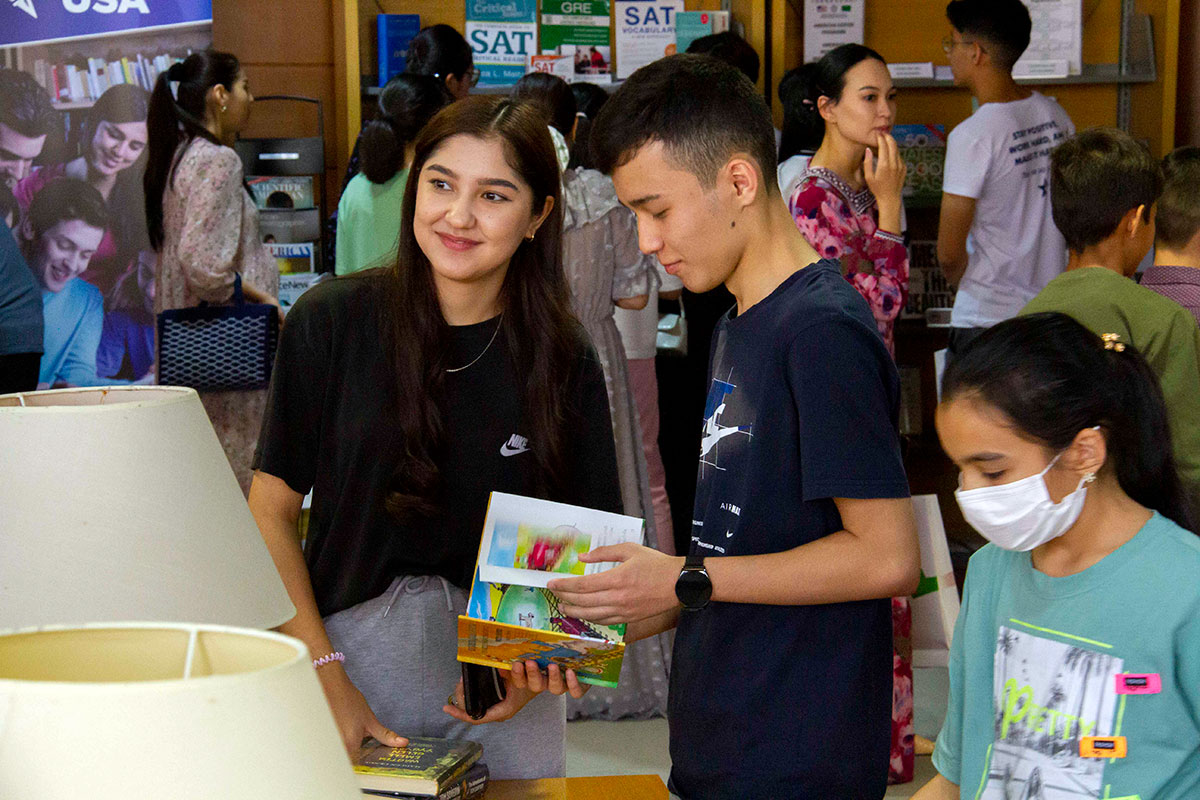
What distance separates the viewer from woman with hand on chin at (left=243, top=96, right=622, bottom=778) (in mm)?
1617

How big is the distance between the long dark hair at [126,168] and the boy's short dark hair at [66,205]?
41 millimetres

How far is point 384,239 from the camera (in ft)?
11.5

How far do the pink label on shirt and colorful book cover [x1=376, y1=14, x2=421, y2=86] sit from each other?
3738 mm

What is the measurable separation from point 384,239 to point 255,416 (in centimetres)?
63

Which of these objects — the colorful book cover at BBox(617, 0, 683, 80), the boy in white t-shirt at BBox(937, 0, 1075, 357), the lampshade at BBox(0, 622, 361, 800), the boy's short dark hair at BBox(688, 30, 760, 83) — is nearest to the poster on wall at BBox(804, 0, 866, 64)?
the colorful book cover at BBox(617, 0, 683, 80)

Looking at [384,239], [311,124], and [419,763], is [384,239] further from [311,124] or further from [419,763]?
[419,763]

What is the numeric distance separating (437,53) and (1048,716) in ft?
9.67

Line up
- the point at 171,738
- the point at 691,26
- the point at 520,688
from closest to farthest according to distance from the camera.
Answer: the point at 171,738, the point at 520,688, the point at 691,26

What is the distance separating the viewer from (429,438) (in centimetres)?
163

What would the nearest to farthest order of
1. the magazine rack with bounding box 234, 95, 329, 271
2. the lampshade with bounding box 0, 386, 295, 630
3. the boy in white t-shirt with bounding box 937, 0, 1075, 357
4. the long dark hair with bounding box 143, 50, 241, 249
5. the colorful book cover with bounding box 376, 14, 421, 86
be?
1. the lampshade with bounding box 0, 386, 295, 630
2. the long dark hair with bounding box 143, 50, 241, 249
3. the boy in white t-shirt with bounding box 937, 0, 1075, 357
4. the magazine rack with bounding box 234, 95, 329, 271
5. the colorful book cover with bounding box 376, 14, 421, 86

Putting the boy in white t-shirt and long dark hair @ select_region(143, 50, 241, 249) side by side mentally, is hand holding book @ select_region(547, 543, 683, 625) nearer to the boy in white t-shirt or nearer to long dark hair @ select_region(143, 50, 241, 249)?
the boy in white t-shirt

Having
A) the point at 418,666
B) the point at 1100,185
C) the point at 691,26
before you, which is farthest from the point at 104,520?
the point at 691,26

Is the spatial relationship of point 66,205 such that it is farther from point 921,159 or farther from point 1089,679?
point 1089,679

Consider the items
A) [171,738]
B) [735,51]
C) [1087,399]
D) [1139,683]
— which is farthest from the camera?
[735,51]
